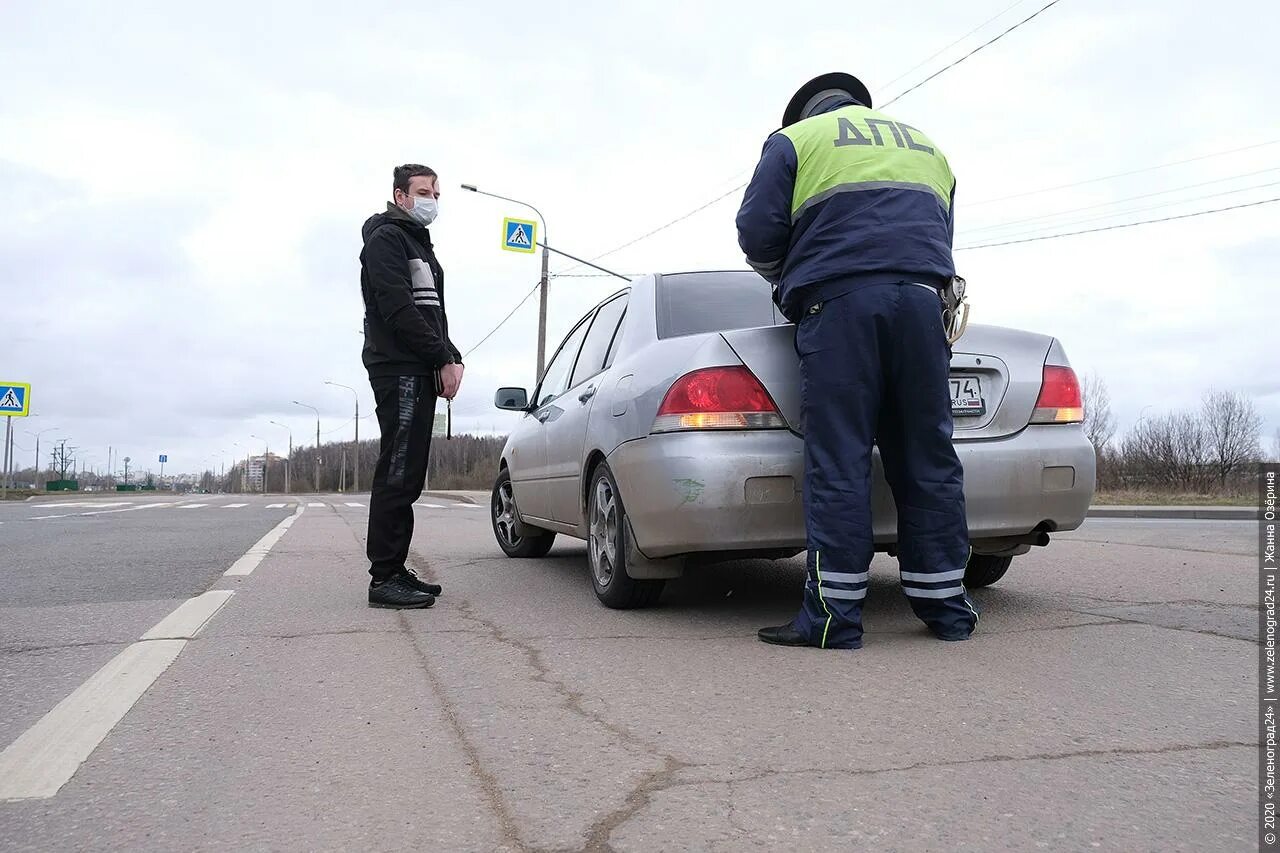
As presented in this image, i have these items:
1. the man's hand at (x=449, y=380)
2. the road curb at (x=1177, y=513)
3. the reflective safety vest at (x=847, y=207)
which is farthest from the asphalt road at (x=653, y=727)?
the road curb at (x=1177, y=513)

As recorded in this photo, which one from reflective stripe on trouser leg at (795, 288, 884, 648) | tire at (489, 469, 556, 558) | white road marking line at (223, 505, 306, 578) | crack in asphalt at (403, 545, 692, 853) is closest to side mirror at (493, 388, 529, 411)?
tire at (489, 469, 556, 558)

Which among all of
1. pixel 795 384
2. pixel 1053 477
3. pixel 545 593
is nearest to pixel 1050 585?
pixel 1053 477

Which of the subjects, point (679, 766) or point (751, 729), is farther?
point (751, 729)

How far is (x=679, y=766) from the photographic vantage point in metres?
2.14

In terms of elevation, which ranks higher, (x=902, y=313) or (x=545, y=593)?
(x=902, y=313)

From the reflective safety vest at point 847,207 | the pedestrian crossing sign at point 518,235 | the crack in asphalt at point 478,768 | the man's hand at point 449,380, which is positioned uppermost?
the pedestrian crossing sign at point 518,235

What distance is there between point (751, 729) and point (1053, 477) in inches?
80.4

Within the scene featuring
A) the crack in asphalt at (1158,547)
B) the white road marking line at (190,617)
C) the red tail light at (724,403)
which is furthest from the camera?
the crack in asphalt at (1158,547)

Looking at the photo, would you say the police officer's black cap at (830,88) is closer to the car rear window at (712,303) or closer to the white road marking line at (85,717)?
the car rear window at (712,303)

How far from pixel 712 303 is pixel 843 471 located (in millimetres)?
1328

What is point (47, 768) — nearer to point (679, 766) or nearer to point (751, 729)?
point (679, 766)

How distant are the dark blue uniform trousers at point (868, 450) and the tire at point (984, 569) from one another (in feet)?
3.97

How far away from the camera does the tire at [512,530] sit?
21.5ft

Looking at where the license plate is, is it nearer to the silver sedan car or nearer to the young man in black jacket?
the silver sedan car
